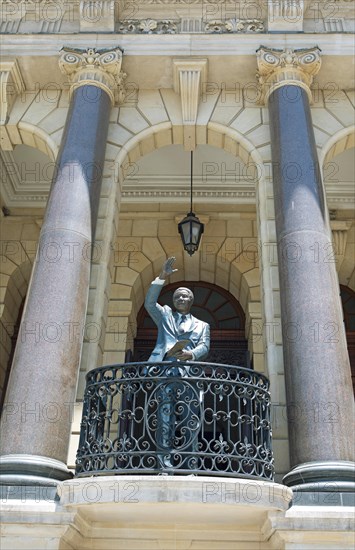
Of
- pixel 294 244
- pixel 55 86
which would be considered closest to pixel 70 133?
pixel 55 86

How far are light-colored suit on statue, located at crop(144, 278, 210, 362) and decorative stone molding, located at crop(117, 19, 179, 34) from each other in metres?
4.72

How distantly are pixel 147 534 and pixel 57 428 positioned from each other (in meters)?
1.50

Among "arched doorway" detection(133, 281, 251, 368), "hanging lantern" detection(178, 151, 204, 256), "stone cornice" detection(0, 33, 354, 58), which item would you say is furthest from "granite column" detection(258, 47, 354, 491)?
"arched doorway" detection(133, 281, 251, 368)

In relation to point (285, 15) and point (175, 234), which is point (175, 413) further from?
point (285, 15)

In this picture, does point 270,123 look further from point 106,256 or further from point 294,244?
point 106,256

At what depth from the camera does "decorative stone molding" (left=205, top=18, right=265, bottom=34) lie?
31.8 feet

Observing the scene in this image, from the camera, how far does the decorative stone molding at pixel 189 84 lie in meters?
9.37

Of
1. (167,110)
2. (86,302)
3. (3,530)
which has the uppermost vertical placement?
(167,110)

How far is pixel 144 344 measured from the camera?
12039mm

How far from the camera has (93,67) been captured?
9.17m

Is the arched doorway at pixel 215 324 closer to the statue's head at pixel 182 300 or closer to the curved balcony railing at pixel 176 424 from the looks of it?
the statue's head at pixel 182 300

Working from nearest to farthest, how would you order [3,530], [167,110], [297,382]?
[3,530], [297,382], [167,110]

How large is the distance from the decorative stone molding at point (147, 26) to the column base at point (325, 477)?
7.18 metres

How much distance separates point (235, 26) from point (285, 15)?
0.82 meters
